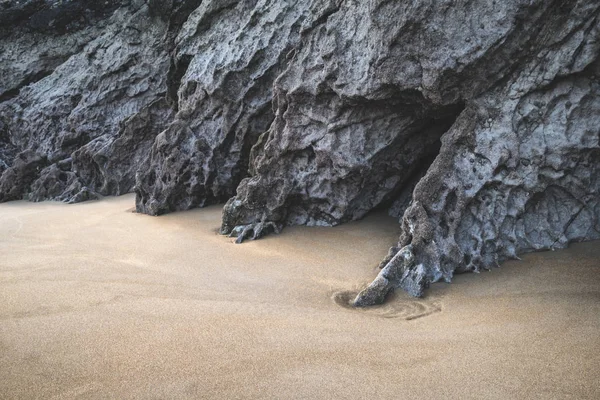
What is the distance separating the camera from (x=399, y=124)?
480 centimetres

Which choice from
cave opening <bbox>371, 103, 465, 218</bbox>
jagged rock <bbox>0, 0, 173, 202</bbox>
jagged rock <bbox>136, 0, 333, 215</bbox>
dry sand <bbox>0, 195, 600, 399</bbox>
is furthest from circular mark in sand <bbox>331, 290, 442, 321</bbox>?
jagged rock <bbox>0, 0, 173, 202</bbox>

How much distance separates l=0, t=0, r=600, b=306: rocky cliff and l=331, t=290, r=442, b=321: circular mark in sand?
0.34 ft

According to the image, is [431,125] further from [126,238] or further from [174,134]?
[174,134]

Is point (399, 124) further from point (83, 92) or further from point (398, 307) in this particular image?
point (83, 92)

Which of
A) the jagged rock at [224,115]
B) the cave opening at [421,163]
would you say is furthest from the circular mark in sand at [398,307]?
the jagged rock at [224,115]

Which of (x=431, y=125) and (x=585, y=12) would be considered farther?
(x=431, y=125)

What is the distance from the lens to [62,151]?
11562 millimetres

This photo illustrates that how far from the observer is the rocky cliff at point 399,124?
373 centimetres

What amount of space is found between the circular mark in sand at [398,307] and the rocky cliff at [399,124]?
0.10m

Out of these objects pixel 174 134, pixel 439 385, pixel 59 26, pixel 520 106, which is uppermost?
pixel 59 26

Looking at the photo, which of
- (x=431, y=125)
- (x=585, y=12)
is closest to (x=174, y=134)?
(x=431, y=125)

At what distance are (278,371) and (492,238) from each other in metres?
2.43

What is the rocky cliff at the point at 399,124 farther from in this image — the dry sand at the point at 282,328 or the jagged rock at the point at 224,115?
the dry sand at the point at 282,328

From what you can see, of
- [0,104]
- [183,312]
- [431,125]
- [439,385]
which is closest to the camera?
[439,385]
